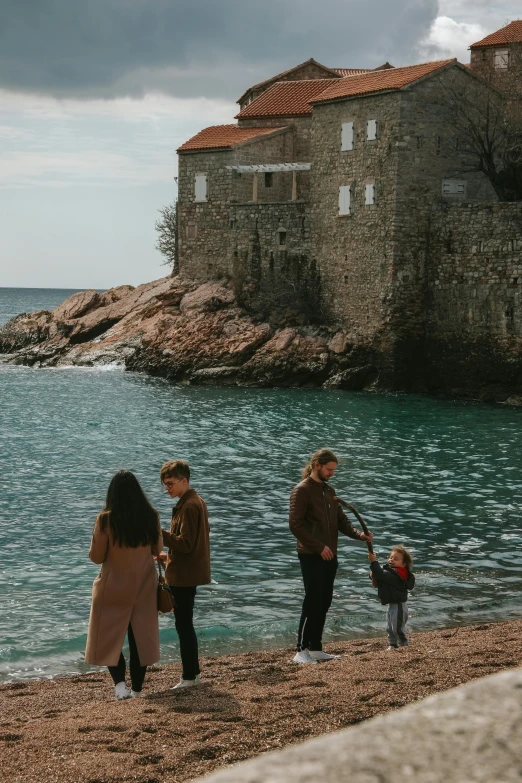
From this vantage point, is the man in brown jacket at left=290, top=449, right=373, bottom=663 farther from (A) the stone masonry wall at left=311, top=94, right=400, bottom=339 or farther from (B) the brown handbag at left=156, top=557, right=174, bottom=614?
(A) the stone masonry wall at left=311, top=94, right=400, bottom=339

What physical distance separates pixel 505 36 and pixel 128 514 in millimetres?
45485

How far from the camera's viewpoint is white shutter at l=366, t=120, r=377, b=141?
43156 millimetres

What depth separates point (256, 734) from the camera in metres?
6.83

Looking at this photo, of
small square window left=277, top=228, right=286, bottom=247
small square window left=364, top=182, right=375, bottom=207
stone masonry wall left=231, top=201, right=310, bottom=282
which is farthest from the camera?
small square window left=277, top=228, right=286, bottom=247

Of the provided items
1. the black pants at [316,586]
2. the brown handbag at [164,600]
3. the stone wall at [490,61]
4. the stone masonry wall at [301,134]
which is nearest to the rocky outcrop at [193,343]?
the stone masonry wall at [301,134]

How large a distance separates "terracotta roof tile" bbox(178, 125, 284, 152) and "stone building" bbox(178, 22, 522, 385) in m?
0.08

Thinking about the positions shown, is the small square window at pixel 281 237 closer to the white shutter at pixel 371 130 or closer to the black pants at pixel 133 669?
the white shutter at pixel 371 130

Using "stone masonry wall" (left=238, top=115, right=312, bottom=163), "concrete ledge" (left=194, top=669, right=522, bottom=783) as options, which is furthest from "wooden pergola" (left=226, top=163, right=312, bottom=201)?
"concrete ledge" (left=194, top=669, right=522, bottom=783)

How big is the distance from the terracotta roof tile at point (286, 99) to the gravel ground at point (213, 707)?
147 ft

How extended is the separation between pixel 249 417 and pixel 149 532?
27.4 m

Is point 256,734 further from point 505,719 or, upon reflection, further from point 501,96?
point 501,96

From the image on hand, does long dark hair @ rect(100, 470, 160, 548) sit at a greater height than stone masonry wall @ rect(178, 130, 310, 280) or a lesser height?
lesser

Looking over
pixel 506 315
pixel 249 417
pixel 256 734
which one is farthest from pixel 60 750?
pixel 506 315

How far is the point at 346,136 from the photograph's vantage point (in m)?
45.2
